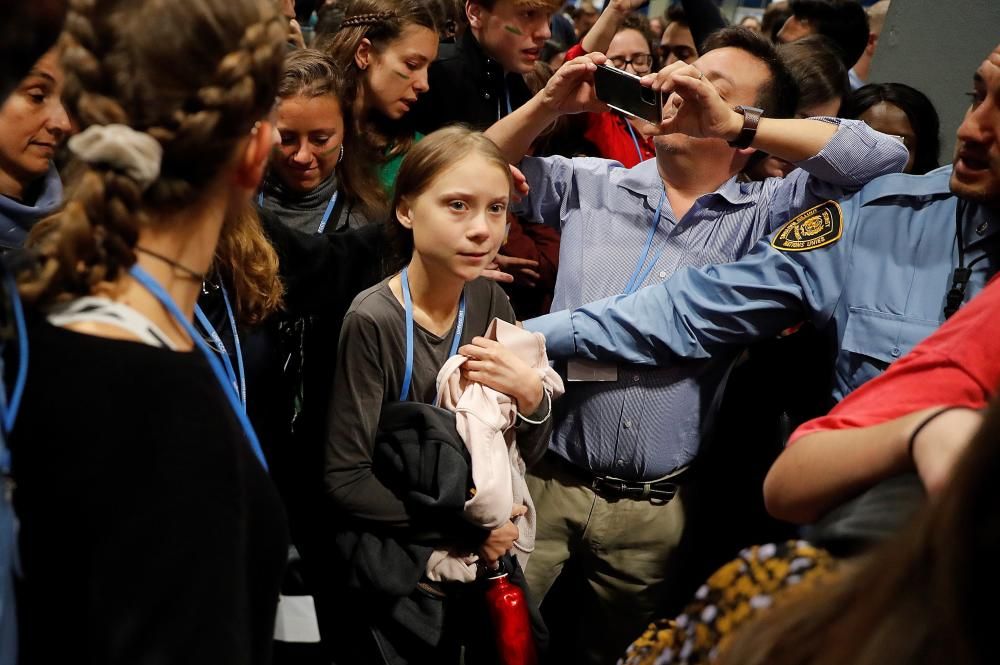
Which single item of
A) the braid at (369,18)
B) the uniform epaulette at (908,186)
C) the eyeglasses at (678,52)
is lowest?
the uniform epaulette at (908,186)

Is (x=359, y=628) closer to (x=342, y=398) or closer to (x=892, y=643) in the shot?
(x=342, y=398)

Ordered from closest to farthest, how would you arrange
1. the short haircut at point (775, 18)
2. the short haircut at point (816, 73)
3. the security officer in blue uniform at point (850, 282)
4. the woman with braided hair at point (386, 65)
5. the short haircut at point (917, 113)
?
the security officer in blue uniform at point (850, 282), the woman with braided hair at point (386, 65), the short haircut at point (917, 113), the short haircut at point (816, 73), the short haircut at point (775, 18)

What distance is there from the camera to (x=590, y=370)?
2.30 m

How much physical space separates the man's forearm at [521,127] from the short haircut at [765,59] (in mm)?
530

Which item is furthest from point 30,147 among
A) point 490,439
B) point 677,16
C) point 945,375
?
point 677,16

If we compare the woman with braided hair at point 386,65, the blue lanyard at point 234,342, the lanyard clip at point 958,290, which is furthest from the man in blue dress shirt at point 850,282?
the woman with braided hair at point 386,65

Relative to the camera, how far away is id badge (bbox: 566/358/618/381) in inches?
90.0

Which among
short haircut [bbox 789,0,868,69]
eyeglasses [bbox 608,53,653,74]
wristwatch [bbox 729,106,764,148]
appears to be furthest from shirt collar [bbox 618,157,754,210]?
short haircut [bbox 789,0,868,69]

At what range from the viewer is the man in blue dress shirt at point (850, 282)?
186cm

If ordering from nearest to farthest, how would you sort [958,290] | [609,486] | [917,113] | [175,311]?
[175,311] < [958,290] < [609,486] < [917,113]

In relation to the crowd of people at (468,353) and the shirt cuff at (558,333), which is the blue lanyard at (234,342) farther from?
the shirt cuff at (558,333)

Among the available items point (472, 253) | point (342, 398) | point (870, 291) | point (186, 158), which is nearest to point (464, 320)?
point (472, 253)

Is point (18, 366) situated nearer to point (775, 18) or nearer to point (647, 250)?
point (647, 250)

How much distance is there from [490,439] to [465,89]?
5.52ft
